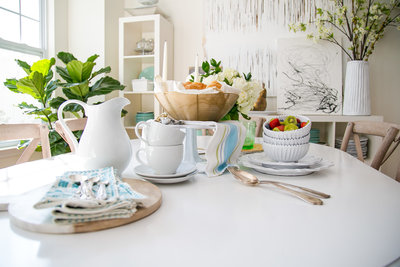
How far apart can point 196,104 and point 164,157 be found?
233 mm

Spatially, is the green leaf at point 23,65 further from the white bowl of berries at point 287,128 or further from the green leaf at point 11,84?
the white bowl of berries at point 287,128

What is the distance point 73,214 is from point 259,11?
3042 millimetres

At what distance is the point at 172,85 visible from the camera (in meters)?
0.96

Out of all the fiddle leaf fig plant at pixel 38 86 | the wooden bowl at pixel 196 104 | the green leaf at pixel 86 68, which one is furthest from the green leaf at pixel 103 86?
the wooden bowl at pixel 196 104

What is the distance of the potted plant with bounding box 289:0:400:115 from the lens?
8.38ft

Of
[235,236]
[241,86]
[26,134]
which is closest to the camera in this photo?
[235,236]

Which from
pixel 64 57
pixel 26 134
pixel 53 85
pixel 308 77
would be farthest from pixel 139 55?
pixel 26 134

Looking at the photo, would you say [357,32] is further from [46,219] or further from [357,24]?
[46,219]

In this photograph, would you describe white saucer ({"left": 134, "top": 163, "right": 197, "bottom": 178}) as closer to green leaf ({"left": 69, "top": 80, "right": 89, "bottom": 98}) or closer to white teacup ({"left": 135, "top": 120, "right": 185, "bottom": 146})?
white teacup ({"left": 135, "top": 120, "right": 185, "bottom": 146})

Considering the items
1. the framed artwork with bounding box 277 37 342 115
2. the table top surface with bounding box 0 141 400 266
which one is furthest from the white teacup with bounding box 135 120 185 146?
the framed artwork with bounding box 277 37 342 115

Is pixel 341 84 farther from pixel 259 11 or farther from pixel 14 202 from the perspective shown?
pixel 14 202

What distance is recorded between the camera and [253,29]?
306 centimetres

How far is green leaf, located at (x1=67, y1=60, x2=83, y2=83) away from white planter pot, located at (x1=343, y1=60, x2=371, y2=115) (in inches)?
93.1

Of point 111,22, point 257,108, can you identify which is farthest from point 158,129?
point 111,22
